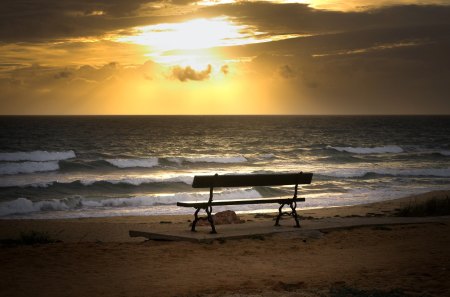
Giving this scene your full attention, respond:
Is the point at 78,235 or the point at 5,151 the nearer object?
the point at 78,235

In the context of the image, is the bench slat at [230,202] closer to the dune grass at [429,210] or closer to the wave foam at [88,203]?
the dune grass at [429,210]

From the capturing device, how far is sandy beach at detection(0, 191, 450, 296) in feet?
23.6

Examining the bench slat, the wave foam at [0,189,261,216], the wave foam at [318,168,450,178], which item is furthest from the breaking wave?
the bench slat

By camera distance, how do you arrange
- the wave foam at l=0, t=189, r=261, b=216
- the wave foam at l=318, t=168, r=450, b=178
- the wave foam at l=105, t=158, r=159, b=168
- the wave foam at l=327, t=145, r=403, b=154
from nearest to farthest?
the wave foam at l=0, t=189, r=261, b=216, the wave foam at l=318, t=168, r=450, b=178, the wave foam at l=105, t=158, r=159, b=168, the wave foam at l=327, t=145, r=403, b=154

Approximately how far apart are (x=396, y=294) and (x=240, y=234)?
4149mm

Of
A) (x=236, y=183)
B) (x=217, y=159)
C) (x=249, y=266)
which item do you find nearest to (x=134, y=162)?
(x=217, y=159)

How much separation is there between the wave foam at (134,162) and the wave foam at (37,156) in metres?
5.87

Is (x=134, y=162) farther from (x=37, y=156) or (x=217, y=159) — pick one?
(x=37, y=156)

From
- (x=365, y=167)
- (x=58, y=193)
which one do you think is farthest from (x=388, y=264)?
(x=365, y=167)

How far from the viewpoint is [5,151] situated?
165 ft

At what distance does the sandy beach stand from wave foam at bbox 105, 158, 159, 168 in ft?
93.3

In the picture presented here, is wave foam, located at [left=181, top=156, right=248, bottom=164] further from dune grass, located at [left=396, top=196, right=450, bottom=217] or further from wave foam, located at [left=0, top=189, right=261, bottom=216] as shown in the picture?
dune grass, located at [left=396, top=196, right=450, bottom=217]

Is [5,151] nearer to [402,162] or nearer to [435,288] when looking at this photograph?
[402,162]

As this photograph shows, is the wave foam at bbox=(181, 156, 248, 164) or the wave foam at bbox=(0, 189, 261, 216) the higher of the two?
the wave foam at bbox=(0, 189, 261, 216)
